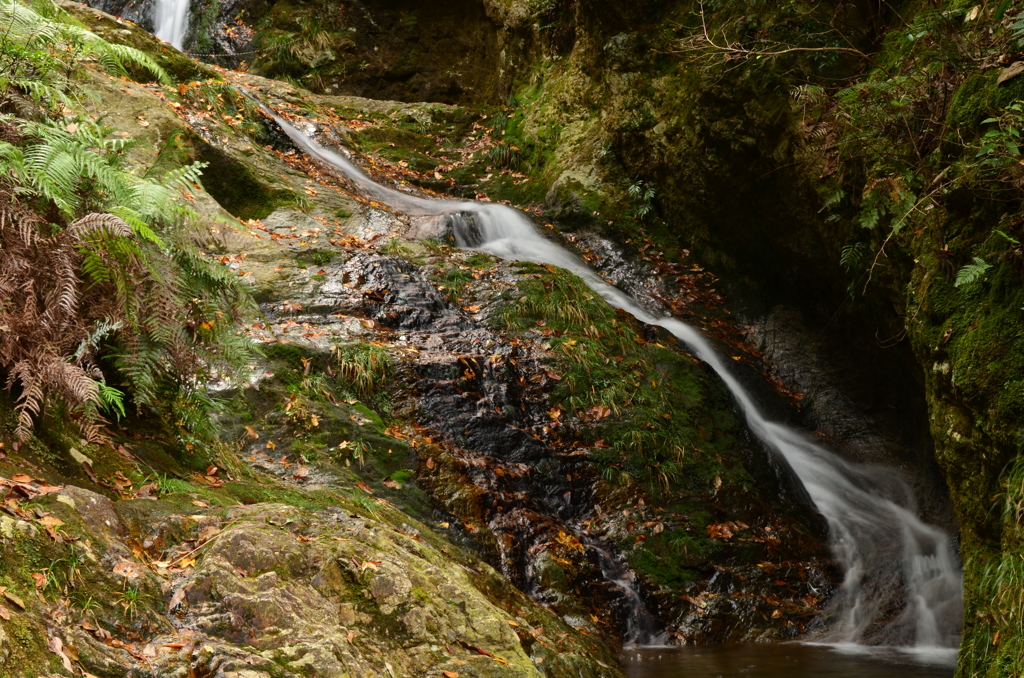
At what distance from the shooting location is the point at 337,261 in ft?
27.2

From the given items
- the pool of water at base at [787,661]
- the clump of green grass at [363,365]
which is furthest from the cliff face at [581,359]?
the pool of water at base at [787,661]

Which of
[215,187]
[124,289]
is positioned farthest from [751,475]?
[215,187]

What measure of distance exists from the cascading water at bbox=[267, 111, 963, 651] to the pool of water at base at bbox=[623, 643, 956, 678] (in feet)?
1.04

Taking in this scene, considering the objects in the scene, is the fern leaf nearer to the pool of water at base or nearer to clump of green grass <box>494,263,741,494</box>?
the pool of water at base

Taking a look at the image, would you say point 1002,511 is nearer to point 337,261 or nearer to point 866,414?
point 866,414

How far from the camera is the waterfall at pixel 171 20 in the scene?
55.7ft

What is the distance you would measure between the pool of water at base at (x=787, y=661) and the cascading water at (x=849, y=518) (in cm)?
32

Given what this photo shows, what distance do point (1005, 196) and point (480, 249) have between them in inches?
271

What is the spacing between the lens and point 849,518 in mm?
7902

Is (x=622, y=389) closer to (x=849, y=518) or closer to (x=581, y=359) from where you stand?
(x=581, y=359)

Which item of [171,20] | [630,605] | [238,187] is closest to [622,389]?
[630,605]

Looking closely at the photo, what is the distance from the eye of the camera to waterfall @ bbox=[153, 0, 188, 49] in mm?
16984

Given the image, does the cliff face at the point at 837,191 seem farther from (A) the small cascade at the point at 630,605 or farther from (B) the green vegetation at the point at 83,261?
(B) the green vegetation at the point at 83,261

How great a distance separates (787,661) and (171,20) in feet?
60.5
